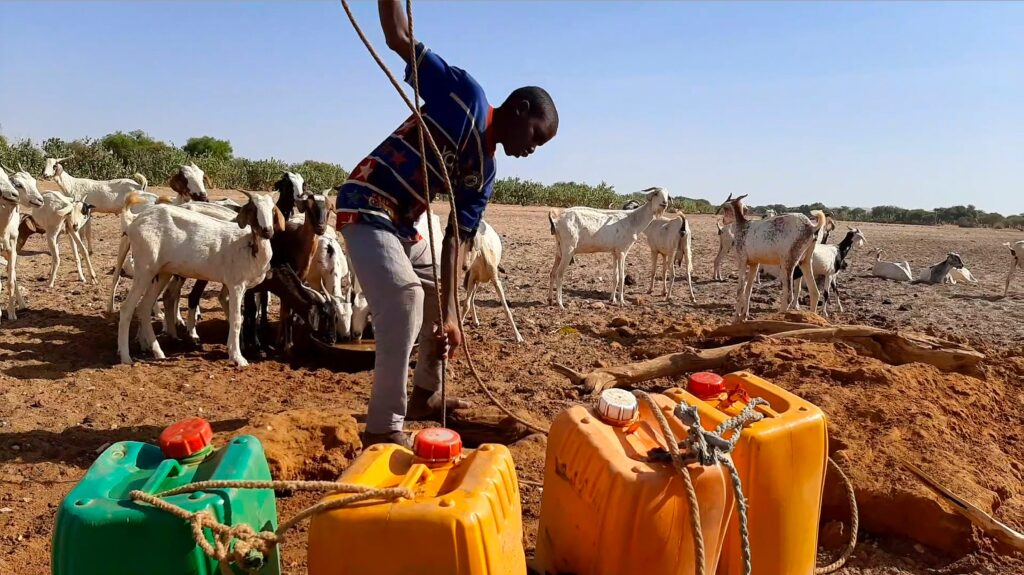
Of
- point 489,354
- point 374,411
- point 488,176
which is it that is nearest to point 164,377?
point 489,354

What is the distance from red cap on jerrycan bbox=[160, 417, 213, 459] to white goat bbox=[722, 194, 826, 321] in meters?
9.14

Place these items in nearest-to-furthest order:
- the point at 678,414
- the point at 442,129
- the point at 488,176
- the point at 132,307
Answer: the point at 678,414
the point at 442,129
the point at 488,176
the point at 132,307

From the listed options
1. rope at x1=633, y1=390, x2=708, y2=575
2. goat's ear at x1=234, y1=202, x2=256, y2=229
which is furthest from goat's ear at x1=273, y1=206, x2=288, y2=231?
rope at x1=633, y1=390, x2=708, y2=575

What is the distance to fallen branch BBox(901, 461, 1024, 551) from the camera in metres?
2.90

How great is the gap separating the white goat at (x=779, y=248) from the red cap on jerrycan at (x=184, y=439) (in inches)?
360

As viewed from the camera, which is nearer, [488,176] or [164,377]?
[488,176]

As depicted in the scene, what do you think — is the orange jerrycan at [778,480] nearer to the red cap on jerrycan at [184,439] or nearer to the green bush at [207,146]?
the red cap on jerrycan at [184,439]

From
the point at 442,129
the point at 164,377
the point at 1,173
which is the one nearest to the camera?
the point at 442,129

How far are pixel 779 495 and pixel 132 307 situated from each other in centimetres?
617

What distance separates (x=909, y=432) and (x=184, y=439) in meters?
3.93

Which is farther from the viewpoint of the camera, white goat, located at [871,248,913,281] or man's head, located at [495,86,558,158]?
white goat, located at [871,248,913,281]

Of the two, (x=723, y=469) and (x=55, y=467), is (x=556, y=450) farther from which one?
(x=55, y=467)

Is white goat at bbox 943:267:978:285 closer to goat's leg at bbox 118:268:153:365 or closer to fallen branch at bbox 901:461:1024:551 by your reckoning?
fallen branch at bbox 901:461:1024:551

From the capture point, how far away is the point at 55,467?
149 inches
